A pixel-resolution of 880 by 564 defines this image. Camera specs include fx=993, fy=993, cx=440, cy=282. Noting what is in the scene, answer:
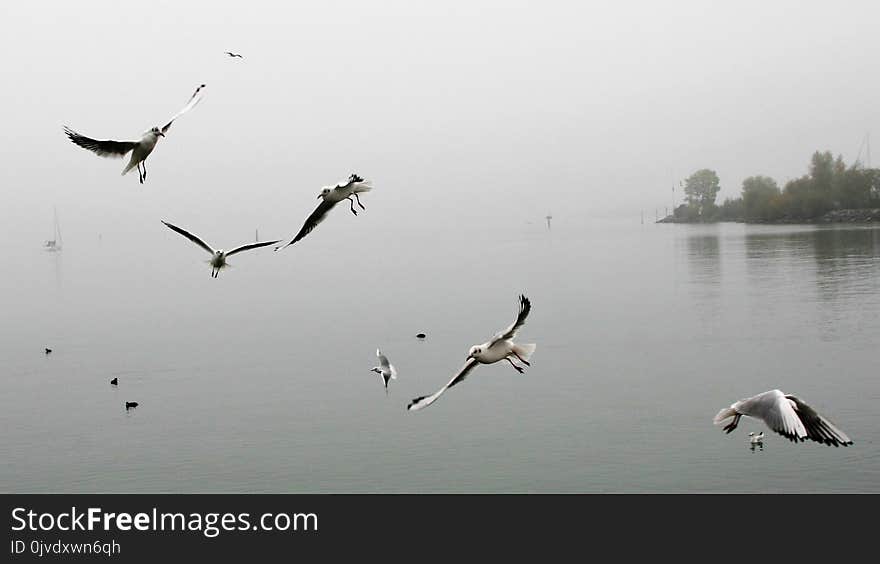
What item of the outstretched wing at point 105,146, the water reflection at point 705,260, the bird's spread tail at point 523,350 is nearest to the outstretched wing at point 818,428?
the bird's spread tail at point 523,350

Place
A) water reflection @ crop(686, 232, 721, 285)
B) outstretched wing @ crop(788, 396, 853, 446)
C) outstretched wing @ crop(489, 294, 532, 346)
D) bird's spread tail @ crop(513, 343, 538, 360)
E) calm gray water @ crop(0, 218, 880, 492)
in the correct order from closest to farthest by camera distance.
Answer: outstretched wing @ crop(489, 294, 532, 346) → outstretched wing @ crop(788, 396, 853, 446) → bird's spread tail @ crop(513, 343, 538, 360) → calm gray water @ crop(0, 218, 880, 492) → water reflection @ crop(686, 232, 721, 285)

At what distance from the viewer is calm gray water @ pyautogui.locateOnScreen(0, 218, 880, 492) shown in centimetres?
3834

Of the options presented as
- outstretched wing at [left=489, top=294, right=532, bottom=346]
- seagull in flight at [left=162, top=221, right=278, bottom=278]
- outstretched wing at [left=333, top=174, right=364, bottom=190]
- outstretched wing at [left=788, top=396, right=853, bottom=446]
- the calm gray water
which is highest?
outstretched wing at [left=333, top=174, right=364, bottom=190]

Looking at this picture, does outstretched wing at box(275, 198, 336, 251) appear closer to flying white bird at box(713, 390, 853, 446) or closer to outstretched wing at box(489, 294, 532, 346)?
outstretched wing at box(489, 294, 532, 346)

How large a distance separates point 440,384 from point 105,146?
1378 inches

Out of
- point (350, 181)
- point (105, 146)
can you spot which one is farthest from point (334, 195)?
point (105, 146)

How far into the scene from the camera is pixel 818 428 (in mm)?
13008

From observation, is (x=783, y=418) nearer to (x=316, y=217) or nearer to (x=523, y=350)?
(x=523, y=350)

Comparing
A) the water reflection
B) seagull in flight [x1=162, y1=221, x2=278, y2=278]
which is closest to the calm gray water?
the water reflection

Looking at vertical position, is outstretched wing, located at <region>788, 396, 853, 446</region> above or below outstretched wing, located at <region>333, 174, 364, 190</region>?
below
